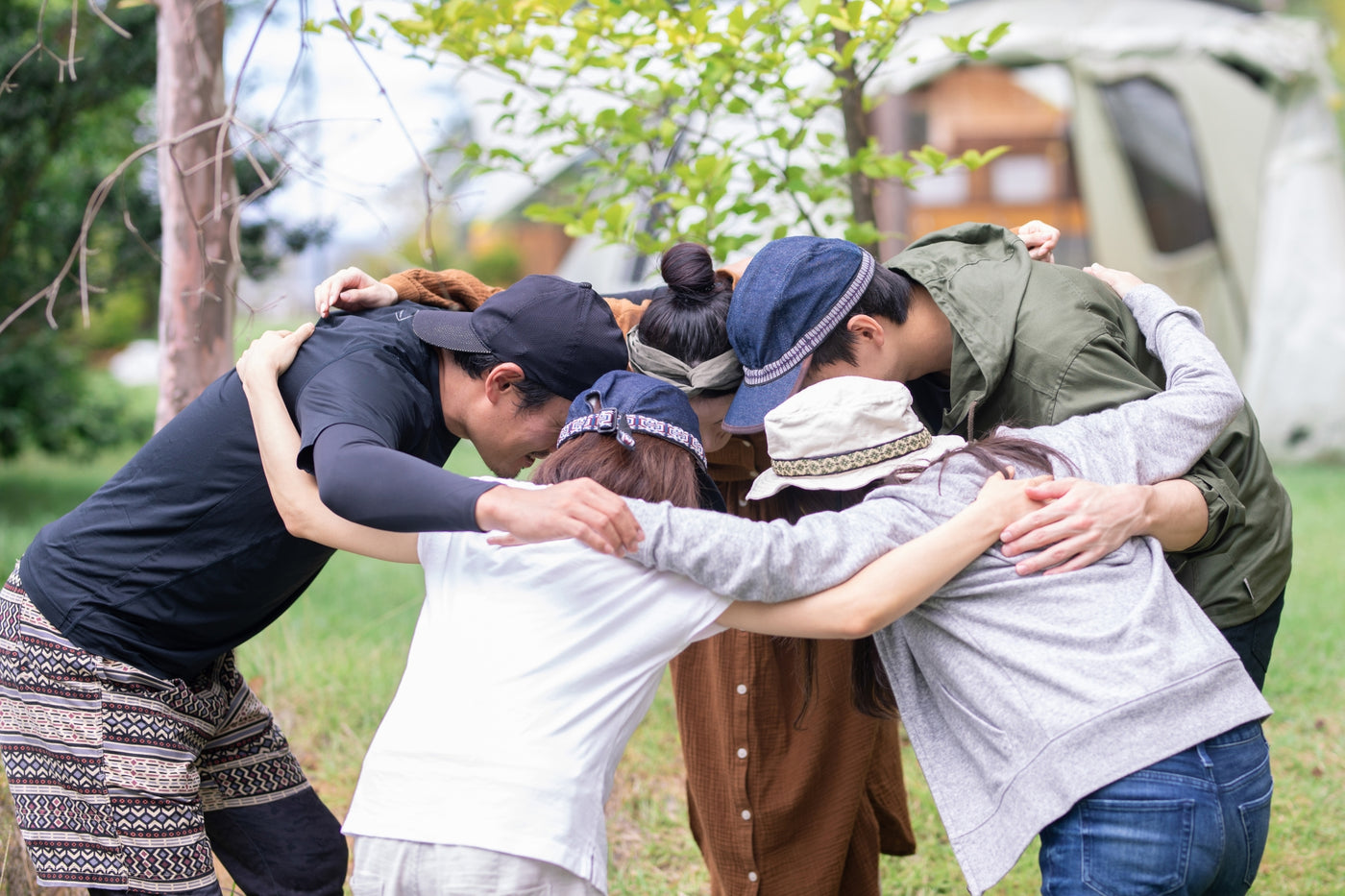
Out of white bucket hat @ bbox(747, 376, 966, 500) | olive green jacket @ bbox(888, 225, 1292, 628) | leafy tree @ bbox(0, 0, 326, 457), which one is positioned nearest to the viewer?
white bucket hat @ bbox(747, 376, 966, 500)

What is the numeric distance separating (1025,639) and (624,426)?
2.12 ft

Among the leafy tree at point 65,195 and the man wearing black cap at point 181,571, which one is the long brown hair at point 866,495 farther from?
the leafy tree at point 65,195

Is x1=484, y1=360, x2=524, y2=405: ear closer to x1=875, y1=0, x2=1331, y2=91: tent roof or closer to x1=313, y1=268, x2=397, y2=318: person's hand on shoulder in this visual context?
x1=313, y1=268, x2=397, y2=318: person's hand on shoulder

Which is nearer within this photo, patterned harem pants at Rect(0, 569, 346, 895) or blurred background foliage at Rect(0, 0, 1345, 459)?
patterned harem pants at Rect(0, 569, 346, 895)

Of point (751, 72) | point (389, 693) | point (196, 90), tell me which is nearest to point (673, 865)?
point (389, 693)

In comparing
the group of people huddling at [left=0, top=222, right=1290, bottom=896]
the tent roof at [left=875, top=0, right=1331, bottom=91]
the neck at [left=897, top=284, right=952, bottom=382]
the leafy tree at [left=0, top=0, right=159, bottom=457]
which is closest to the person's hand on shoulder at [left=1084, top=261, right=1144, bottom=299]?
the group of people huddling at [left=0, top=222, right=1290, bottom=896]

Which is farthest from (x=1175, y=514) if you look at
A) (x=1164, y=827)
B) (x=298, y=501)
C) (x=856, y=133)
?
(x=856, y=133)

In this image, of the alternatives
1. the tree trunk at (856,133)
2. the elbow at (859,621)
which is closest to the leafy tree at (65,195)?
the tree trunk at (856,133)

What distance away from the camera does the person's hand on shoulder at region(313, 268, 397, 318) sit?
2.24 m

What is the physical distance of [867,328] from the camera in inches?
83.8

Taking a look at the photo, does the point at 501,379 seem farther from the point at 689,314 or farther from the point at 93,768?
the point at 93,768

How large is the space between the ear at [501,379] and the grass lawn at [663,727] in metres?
0.59

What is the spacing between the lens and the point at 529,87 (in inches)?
126

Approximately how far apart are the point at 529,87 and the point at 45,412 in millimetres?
5604
